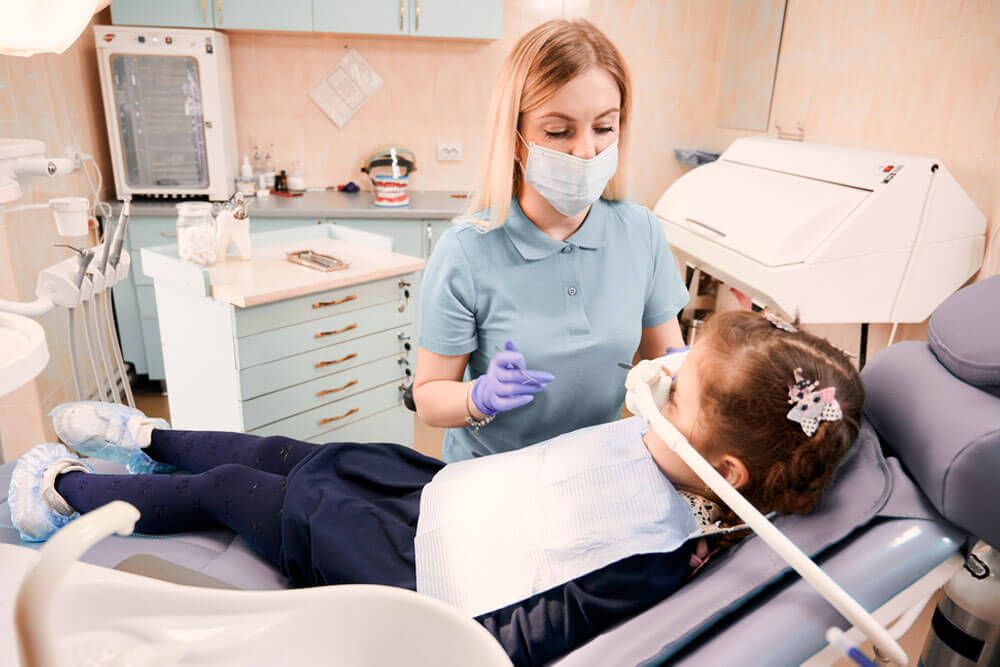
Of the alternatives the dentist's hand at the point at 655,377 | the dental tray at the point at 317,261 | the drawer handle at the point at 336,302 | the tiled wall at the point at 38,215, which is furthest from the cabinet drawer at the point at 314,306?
the dentist's hand at the point at 655,377

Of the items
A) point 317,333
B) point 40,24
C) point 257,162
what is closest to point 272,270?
point 317,333

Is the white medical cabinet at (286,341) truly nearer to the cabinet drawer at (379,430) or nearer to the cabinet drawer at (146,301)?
the cabinet drawer at (379,430)

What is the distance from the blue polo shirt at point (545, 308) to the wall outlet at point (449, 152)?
2.69 metres

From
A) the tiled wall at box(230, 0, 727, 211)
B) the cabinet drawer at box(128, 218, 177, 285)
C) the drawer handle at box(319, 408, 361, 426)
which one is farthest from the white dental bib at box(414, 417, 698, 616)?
the tiled wall at box(230, 0, 727, 211)

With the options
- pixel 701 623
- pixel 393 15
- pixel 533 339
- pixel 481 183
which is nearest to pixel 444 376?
pixel 533 339

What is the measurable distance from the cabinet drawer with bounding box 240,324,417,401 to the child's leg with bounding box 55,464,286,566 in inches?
31.1

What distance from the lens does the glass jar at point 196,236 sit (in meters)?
2.15

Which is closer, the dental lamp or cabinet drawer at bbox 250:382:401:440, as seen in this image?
the dental lamp

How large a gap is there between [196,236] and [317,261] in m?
0.40

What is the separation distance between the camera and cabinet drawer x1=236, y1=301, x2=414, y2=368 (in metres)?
2.10

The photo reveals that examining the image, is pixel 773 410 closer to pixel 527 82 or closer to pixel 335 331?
pixel 527 82

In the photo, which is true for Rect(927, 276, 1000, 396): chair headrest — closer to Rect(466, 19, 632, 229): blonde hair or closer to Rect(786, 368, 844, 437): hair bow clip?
Rect(786, 368, 844, 437): hair bow clip

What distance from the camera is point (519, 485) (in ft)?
3.92

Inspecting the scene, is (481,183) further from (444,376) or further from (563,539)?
(563,539)
